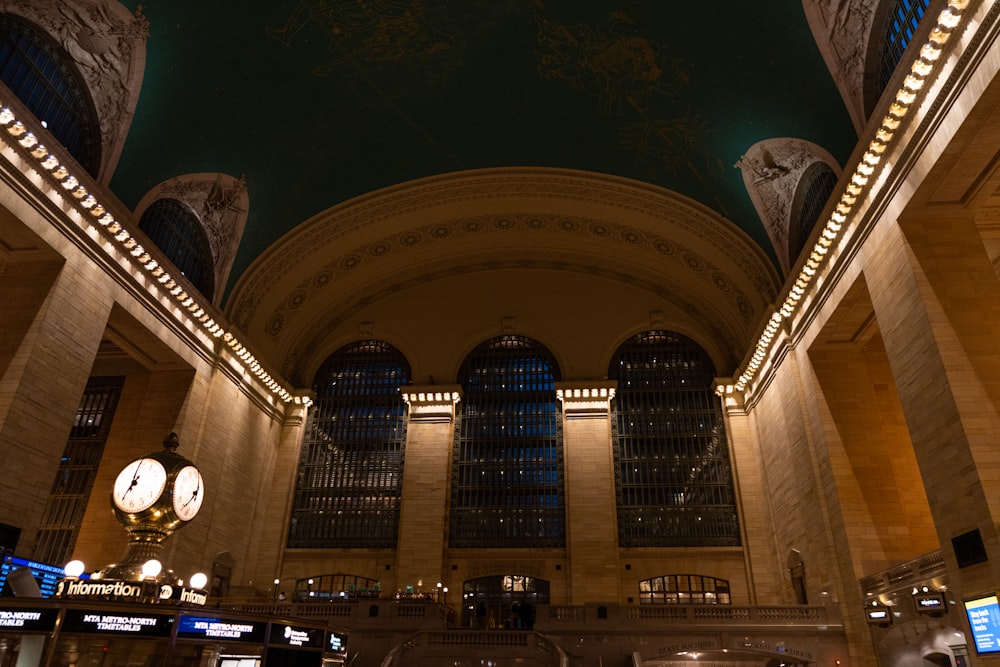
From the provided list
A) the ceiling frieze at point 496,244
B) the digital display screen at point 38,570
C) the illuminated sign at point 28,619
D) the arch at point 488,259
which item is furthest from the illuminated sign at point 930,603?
the digital display screen at point 38,570

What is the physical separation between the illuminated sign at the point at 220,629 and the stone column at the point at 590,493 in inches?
696

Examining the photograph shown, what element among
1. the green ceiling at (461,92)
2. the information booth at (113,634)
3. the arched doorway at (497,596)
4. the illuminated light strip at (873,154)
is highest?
the green ceiling at (461,92)

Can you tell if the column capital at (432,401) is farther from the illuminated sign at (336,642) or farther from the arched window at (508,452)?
the illuminated sign at (336,642)

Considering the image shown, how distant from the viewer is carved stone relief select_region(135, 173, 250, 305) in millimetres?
16797

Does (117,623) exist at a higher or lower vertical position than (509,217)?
lower

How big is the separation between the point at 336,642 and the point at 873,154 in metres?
12.3

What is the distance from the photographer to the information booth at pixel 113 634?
9.73 feet

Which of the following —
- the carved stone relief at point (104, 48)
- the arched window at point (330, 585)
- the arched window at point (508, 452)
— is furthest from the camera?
the arched window at point (508, 452)

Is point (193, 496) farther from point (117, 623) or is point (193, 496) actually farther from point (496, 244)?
point (496, 244)

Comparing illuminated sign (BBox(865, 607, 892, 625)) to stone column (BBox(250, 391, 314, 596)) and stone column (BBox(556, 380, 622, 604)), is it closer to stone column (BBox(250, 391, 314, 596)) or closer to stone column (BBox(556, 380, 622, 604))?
stone column (BBox(556, 380, 622, 604))

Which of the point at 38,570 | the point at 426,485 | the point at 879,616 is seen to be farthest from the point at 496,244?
the point at 38,570

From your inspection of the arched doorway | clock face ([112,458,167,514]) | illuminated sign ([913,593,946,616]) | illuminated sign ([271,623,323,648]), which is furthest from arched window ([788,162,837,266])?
clock face ([112,458,167,514])

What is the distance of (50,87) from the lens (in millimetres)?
13195

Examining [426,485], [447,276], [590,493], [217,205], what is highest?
[447,276]
